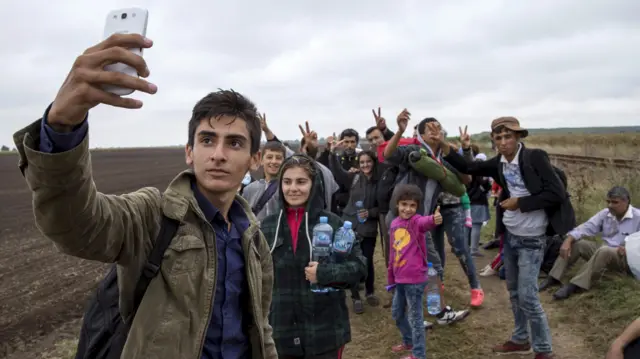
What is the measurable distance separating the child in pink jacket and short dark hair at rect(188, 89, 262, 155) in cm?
269

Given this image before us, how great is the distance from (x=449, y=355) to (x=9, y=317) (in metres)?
5.41

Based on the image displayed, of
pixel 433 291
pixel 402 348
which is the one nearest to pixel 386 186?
pixel 433 291

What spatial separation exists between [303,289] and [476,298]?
11.7 ft

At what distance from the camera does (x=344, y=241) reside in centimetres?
303

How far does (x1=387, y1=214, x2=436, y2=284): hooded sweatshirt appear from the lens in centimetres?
426

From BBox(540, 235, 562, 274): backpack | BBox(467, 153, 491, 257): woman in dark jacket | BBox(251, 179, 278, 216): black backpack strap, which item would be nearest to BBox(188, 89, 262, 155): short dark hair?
BBox(251, 179, 278, 216): black backpack strap

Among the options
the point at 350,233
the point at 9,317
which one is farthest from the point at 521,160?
the point at 9,317

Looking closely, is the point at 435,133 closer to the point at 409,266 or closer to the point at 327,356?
the point at 409,266

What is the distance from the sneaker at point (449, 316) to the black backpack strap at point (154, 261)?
14.7 ft

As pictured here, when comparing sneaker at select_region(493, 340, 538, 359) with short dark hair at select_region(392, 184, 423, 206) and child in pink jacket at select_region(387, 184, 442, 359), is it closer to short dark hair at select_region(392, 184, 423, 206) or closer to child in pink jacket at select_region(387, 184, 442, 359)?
child in pink jacket at select_region(387, 184, 442, 359)

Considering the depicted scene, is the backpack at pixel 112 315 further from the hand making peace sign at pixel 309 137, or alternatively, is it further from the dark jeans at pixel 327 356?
the hand making peace sign at pixel 309 137

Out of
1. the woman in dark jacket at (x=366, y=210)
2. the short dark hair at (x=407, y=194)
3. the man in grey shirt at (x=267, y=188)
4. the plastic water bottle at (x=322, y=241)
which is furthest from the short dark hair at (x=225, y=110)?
the woman in dark jacket at (x=366, y=210)

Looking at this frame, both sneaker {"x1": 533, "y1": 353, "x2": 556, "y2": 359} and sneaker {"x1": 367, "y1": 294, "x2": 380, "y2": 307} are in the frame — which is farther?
sneaker {"x1": 367, "y1": 294, "x2": 380, "y2": 307}

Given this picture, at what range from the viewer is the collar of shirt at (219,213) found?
170 cm
